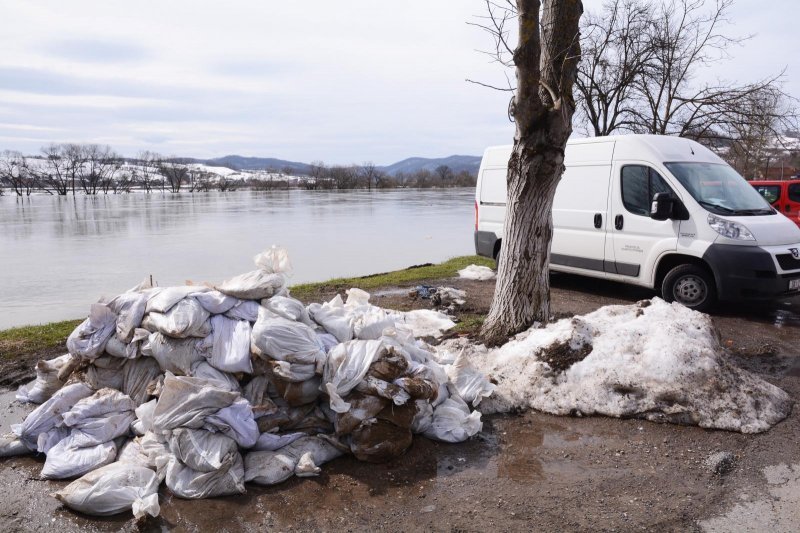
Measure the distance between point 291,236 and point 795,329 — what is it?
19091 mm

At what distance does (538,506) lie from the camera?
358 centimetres

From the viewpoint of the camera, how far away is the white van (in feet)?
25.0

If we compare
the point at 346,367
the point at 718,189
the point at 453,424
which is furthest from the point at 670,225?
the point at 346,367

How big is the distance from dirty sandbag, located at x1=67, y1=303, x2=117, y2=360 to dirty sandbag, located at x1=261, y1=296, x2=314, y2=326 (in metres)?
1.24

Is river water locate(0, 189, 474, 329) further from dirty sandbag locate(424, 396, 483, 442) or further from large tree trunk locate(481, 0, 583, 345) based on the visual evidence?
dirty sandbag locate(424, 396, 483, 442)

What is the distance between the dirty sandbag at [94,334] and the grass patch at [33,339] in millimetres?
2729

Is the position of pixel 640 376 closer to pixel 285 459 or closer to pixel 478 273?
pixel 285 459

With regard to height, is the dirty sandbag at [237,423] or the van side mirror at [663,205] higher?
the van side mirror at [663,205]

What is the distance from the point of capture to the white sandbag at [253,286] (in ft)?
15.4

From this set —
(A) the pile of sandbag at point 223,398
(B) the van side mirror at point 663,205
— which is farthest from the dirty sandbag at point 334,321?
(B) the van side mirror at point 663,205

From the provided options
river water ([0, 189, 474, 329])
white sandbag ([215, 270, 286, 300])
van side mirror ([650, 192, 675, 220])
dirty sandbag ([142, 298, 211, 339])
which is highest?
van side mirror ([650, 192, 675, 220])

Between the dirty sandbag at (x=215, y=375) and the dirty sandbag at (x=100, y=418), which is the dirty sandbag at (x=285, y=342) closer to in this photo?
the dirty sandbag at (x=215, y=375)

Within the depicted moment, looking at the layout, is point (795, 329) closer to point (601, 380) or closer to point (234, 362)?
point (601, 380)

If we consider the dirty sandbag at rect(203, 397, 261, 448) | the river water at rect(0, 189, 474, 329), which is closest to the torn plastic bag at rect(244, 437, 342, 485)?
the dirty sandbag at rect(203, 397, 261, 448)
